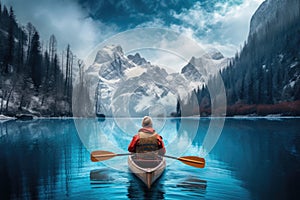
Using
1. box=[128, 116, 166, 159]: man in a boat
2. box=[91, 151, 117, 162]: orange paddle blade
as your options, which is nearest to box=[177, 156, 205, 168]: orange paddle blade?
box=[128, 116, 166, 159]: man in a boat

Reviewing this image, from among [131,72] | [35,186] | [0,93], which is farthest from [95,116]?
[35,186]

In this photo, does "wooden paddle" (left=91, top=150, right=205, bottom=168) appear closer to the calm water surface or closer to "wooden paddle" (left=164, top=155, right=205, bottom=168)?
"wooden paddle" (left=164, top=155, right=205, bottom=168)

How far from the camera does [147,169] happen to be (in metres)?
8.02

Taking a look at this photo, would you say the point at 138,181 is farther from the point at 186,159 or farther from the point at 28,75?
the point at 28,75

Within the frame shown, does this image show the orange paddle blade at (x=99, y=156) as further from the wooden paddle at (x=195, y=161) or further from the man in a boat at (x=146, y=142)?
the wooden paddle at (x=195, y=161)

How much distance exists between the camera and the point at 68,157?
13297 millimetres

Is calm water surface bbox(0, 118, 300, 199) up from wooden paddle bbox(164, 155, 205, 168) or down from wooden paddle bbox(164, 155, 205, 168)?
down

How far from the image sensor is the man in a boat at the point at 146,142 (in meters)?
8.86

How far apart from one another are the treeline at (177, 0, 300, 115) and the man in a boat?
59.7 m

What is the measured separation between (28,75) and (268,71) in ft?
238

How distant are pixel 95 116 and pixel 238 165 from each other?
78.0 meters

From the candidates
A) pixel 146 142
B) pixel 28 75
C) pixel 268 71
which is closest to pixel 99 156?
pixel 146 142

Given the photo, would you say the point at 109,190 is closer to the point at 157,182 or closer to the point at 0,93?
the point at 157,182

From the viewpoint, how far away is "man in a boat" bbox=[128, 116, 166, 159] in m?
8.86
